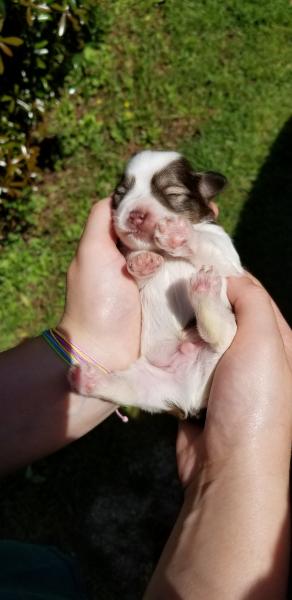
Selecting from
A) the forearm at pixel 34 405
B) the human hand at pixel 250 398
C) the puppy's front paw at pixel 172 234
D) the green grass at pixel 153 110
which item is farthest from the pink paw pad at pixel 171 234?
the green grass at pixel 153 110

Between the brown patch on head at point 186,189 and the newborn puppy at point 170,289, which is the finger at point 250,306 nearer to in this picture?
the newborn puppy at point 170,289

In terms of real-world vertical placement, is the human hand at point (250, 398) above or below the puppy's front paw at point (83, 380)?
above

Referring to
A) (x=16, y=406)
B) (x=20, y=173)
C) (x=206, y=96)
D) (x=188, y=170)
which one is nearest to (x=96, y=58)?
(x=206, y=96)

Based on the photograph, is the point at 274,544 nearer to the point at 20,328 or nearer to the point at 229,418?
the point at 229,418

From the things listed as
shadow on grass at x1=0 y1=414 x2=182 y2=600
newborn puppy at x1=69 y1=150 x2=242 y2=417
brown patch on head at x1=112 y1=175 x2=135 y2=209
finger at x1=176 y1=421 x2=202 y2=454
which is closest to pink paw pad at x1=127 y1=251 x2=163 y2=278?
newborn puppy at x1=69 y1=150 x2=242 y2=417

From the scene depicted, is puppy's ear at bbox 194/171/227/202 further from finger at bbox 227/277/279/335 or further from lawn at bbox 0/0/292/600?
lawn at bbox 0/0/292/600

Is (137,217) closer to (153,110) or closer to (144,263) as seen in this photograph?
(144,263)
